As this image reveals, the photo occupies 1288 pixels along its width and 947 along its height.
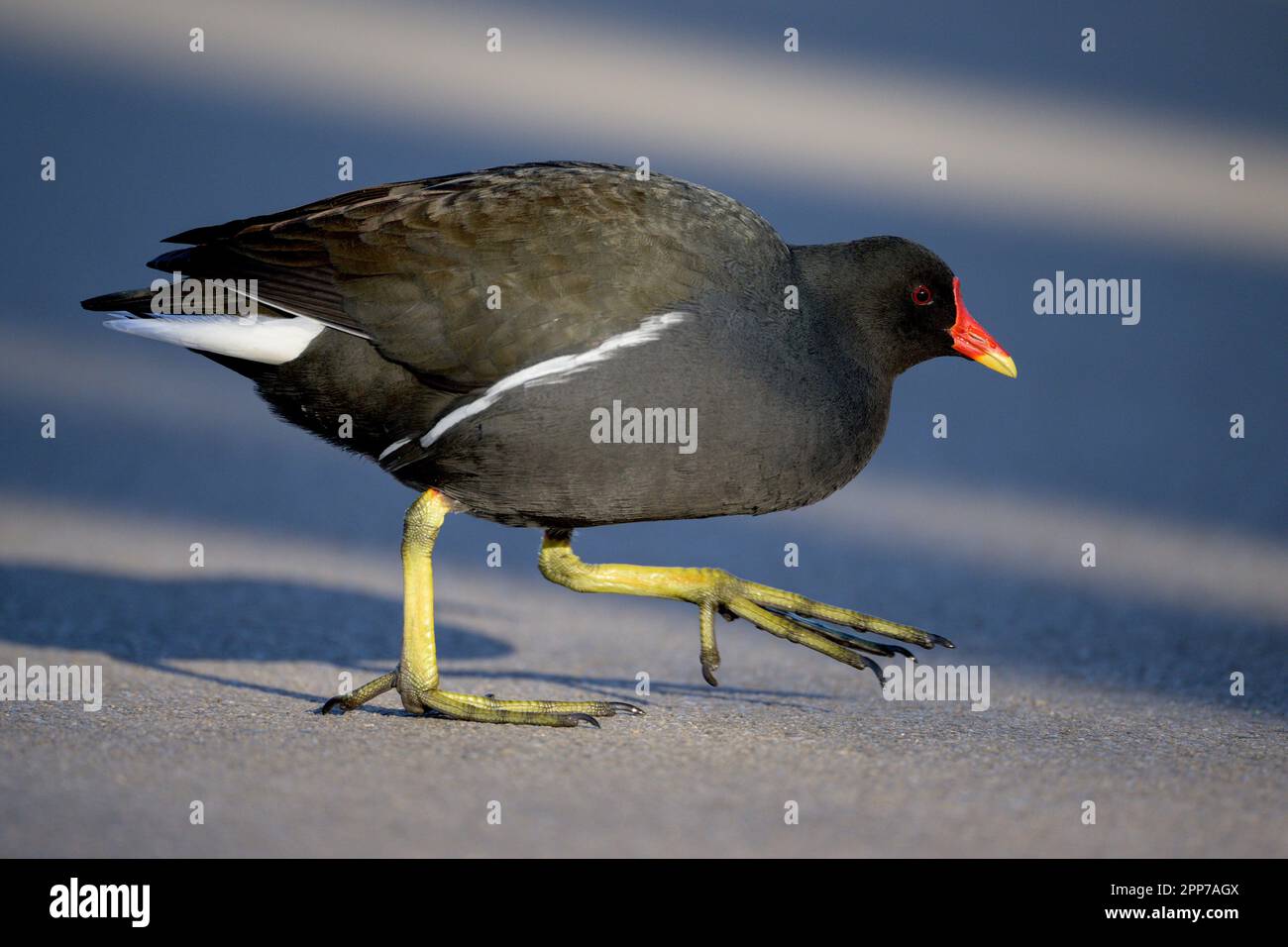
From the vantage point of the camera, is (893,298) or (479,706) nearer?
(479,706)

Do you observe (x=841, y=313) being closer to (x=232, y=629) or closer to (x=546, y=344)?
(x=546, y=344)

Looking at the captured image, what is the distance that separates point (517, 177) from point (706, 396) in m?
0.74

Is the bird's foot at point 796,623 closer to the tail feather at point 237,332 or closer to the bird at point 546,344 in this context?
the bird at point 546,344

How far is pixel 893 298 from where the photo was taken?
3545 millimetres

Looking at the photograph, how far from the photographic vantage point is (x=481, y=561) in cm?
571

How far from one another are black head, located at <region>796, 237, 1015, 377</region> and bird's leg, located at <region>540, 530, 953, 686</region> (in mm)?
628

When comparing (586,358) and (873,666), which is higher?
(586,358)

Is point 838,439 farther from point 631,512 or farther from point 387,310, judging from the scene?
point 387,310

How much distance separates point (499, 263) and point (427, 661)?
0.95 meters

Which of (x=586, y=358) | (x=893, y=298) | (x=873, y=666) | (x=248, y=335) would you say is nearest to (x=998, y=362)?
(x=893, y=298)

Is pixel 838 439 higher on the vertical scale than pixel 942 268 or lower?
lower

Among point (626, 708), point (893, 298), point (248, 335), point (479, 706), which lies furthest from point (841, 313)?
point (248, 335)

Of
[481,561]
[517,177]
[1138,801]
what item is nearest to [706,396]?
[517,177]

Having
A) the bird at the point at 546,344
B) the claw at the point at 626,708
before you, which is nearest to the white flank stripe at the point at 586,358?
the bird at the point at 546,344
